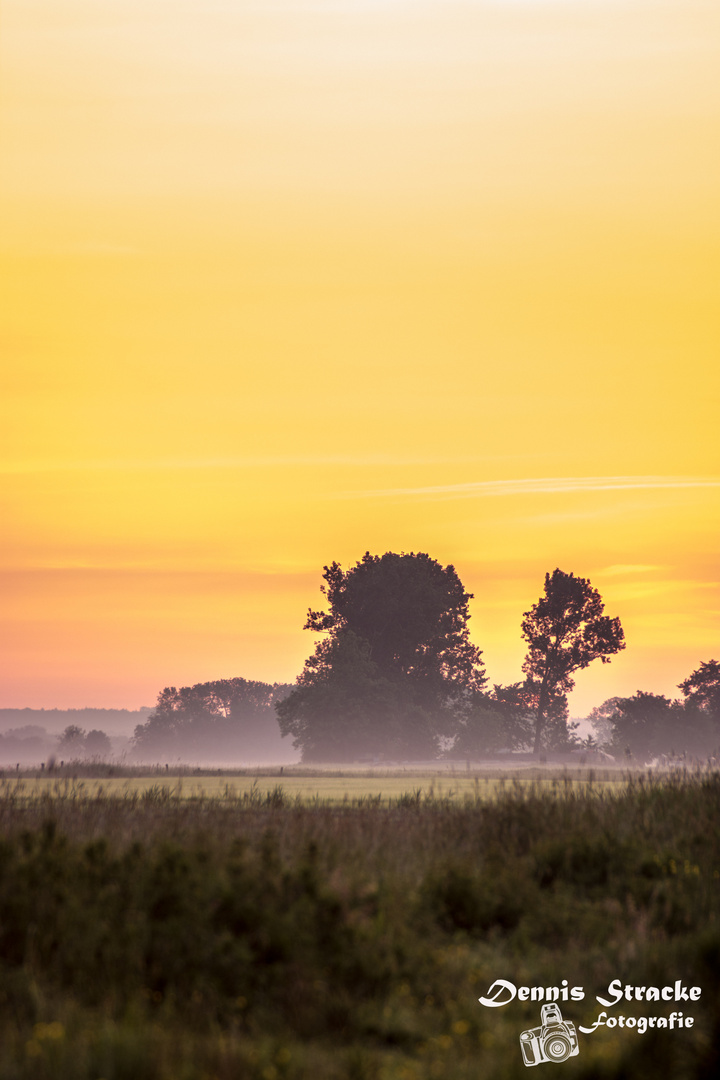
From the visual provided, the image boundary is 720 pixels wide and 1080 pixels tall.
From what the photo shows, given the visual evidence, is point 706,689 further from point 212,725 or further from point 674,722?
point 212,725

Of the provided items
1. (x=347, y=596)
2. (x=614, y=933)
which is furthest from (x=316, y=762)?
(x=614, y=933)

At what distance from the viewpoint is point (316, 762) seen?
277 feet

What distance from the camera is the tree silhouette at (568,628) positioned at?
89375 mm

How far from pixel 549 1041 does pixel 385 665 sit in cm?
8098

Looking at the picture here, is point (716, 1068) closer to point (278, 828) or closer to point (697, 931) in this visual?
point (697, 931)

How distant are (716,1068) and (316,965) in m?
3.82

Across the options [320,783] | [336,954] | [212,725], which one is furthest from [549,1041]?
[212,725]

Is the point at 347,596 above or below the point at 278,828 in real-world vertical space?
above

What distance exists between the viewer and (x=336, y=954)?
1034 cm

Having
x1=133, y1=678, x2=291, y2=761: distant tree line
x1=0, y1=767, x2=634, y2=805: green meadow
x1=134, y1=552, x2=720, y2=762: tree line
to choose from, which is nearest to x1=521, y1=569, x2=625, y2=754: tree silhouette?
x1=134, y1=552, x2=720, y2=762: tree line

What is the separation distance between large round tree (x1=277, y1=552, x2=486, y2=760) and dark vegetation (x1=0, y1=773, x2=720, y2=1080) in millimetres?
68639

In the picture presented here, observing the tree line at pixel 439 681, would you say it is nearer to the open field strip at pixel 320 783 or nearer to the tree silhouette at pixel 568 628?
the tree silhouette at pixel 568 628

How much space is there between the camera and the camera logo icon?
8666 millimetres

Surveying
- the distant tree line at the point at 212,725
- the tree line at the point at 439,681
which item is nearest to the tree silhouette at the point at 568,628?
the tree line at the point at 439,681
